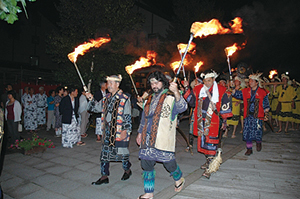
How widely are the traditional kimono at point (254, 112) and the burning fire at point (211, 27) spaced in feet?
6.07

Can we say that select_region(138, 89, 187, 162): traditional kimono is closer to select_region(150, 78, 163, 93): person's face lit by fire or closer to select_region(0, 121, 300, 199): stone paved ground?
select_region(150, 78, 163, 93): person's face lit by fire

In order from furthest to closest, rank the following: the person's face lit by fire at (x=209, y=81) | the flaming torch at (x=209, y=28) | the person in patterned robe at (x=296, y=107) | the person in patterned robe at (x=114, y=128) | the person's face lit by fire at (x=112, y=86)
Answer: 1. the person in patterned robe at (x=296, y=107)
2. the person's face lit by fire at (x=209, y=81)
3. the person's face lit by fire at (x=112, y=86)
4. the person in patterned robe at (x=114, y=128)
5. the flaming torch at (x=209, y=28)

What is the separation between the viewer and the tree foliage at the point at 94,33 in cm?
899

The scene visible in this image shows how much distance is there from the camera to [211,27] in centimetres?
445

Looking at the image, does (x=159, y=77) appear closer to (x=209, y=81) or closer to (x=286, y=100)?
(x=209, y=81)

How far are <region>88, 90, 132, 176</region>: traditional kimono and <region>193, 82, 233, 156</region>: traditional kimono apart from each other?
63.4 inches

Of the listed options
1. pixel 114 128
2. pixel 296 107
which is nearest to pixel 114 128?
pixel 114 128

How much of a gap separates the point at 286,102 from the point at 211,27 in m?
8.41

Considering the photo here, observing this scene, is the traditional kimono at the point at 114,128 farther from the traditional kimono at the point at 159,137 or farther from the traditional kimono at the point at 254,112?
the traditional kimono at the point at 254,112

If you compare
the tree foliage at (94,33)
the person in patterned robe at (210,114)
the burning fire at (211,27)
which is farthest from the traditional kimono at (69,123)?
the burning fire at (211,27)

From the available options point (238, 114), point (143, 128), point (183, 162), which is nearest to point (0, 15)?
point (143, 128)

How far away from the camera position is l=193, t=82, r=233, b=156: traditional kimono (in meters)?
4.75

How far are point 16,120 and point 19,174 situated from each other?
319 cm

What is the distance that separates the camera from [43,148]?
6.53 m
